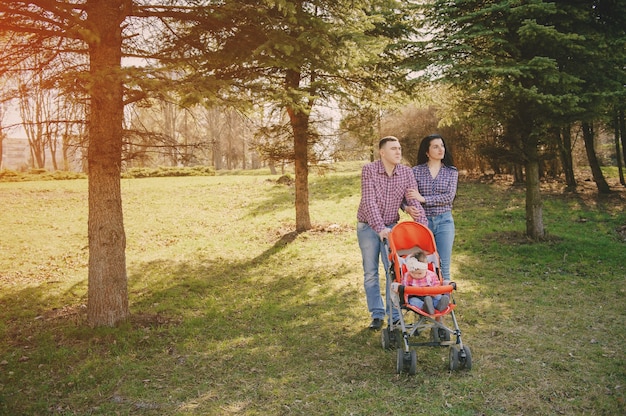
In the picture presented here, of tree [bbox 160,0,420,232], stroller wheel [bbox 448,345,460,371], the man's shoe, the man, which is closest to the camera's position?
stroller wheel [bbox 448,345,460,371]

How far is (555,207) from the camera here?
14.5 metres

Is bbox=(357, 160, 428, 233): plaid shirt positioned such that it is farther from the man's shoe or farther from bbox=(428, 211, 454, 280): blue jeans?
the man's shoe

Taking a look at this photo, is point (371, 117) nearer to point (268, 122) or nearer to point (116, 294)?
point (268, 122)

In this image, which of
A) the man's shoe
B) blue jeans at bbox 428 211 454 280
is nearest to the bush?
the man's shoe

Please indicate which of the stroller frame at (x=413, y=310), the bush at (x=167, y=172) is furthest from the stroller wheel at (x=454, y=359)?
the bush at (x=167, y=172)

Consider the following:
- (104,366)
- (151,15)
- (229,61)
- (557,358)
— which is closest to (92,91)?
(151,15)

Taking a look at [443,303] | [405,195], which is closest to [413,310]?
[443,303]

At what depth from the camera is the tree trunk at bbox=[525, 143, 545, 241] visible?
10.3 m

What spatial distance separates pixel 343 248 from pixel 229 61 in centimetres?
538

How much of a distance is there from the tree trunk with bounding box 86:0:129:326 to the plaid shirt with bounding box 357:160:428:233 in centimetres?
322

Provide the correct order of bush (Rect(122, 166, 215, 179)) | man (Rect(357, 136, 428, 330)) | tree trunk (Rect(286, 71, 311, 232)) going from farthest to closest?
bush (Rect(122, 166, 215, 179))
tree trunk (Rect(286, 71, 311, 232))
man (Rect(357, 136, 428, 330))

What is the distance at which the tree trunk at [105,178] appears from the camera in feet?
19.3

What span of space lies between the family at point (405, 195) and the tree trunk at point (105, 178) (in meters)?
3.19

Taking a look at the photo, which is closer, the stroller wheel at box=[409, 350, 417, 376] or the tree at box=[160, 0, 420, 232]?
the stroller wheel at box=[409, 350, 417, 376]
